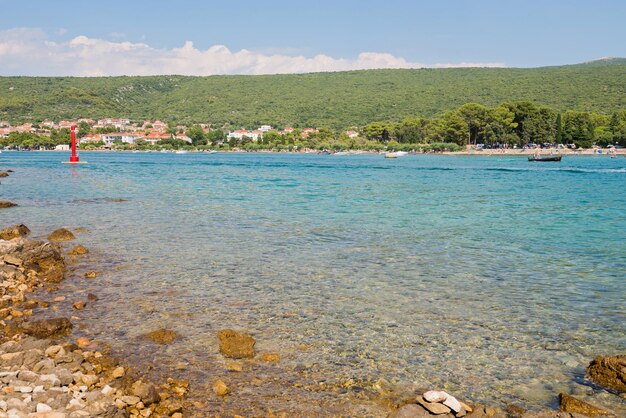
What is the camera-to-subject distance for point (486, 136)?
14862 cm

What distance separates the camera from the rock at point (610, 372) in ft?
22.3

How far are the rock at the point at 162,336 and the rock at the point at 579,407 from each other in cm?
545

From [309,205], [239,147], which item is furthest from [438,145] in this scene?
[309,205]

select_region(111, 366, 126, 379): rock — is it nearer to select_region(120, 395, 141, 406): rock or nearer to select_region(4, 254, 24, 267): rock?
select_region(120, 395, 141, 406): rock

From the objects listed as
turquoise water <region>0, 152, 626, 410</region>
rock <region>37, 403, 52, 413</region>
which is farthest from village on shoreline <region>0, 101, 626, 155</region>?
rock <region>37, 403, 52, 413</region>

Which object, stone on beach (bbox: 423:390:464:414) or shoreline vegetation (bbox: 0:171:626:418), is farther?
stone on beach (bbox: 423:390:464:414)

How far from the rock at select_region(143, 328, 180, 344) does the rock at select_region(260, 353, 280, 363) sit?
61.4 inches

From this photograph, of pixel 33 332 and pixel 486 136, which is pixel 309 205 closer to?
pixel 33 332

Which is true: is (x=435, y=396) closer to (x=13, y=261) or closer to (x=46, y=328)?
(x=46, y=328)

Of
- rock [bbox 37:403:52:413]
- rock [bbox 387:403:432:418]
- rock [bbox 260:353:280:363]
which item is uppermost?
rock [bbox 37:403:52:413]

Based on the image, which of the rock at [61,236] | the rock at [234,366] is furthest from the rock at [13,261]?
the rock at [234,366]

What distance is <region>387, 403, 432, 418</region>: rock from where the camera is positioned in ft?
19.3

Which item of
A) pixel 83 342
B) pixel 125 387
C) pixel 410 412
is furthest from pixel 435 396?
pixel 83 342

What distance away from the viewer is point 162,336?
27.1 ft
